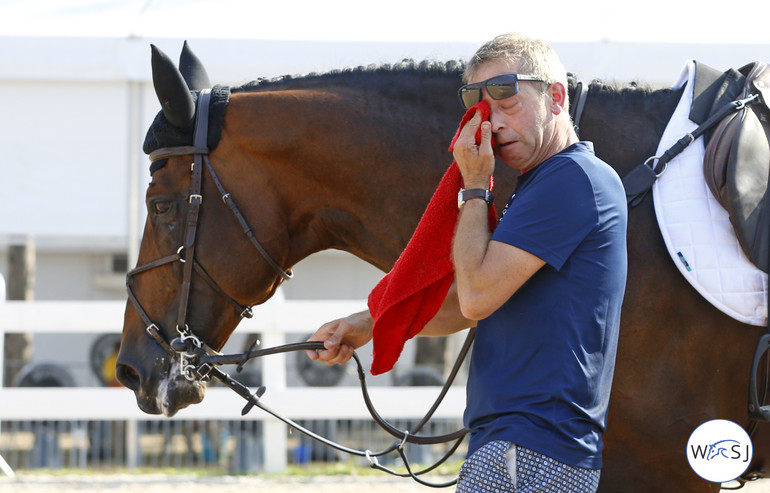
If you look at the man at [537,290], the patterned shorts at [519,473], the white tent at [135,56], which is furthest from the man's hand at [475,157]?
the white tent at [135,56]

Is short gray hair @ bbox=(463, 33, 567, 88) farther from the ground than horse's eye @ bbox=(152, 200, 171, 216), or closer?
farther from the ground

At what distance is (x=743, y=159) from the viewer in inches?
105

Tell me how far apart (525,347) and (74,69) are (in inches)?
222

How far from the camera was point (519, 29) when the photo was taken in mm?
6699

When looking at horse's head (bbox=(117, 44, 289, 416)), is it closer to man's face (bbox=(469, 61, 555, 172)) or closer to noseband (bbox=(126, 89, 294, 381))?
noseband (bbox=(126, 89, 294, 381))

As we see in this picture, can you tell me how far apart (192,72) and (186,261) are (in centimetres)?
84

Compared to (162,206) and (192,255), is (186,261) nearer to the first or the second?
(192,255)

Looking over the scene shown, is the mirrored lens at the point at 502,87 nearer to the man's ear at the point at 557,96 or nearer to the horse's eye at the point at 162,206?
the man's ear at the point at 557,96

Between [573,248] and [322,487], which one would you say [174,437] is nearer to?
[322,487]

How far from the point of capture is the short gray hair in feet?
6.88

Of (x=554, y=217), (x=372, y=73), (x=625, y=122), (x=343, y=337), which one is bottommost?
(x=343, y=337)

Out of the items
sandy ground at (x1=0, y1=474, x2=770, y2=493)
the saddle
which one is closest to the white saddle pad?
the saddle

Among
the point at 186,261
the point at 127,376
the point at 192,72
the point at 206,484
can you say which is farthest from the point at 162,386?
the point at 206,484

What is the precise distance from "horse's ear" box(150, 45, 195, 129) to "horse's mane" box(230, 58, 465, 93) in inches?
11.4
